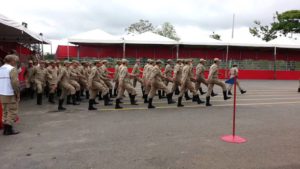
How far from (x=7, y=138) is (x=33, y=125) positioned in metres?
1.29

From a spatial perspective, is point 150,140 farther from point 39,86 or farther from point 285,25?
point 285,25

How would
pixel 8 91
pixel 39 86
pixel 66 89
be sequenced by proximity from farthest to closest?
pixel 39 86
pixel 66 89
pixel 8 91

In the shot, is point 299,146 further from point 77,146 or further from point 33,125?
point 33,125

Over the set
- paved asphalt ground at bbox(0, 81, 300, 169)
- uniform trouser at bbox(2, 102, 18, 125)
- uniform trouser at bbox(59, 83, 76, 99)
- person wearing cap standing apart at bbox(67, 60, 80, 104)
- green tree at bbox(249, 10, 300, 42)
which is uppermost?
green tree at bbox(249, 10, 300, 42)

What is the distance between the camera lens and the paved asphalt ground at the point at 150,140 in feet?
15.1

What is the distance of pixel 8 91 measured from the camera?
20.8 feet

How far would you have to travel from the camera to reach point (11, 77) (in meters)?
6.31

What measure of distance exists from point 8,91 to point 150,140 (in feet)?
11.1

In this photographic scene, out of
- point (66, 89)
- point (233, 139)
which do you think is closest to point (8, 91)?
point (66, 89)

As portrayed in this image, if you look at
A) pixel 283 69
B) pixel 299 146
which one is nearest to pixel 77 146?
pixel 299 146

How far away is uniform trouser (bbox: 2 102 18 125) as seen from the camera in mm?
6355

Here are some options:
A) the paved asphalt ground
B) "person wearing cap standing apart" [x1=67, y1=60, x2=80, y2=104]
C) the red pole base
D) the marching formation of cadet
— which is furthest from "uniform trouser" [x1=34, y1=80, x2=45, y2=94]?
the red pole base

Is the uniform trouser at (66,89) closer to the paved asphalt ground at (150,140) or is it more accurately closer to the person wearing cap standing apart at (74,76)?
the person wearing cap standing apart at (74,76)

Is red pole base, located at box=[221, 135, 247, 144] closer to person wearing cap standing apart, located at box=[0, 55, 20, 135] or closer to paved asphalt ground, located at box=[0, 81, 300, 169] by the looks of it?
paved asphalt ground, located at box=[0, 81, 300, 169]
